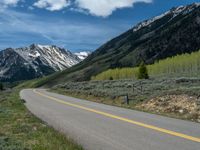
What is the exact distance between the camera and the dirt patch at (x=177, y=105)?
1966 cm

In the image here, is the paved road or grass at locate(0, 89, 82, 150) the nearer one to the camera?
grass at locate(0, 89, 82, 150)

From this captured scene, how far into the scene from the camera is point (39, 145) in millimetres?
9922

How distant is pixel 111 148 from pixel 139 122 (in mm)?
5551

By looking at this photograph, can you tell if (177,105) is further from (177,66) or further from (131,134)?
(177,66)

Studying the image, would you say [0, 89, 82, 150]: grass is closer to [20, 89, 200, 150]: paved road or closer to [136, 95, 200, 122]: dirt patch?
[20, 89, 200, 150]: paved road

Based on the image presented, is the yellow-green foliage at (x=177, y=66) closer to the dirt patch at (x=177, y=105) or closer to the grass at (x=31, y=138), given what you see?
the dirt patch at (x=177, y=105)

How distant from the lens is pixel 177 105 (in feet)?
72.7

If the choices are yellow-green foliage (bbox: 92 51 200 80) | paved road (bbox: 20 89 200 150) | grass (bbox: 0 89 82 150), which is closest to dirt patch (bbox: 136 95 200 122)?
paved road (bbox: 20 89 200 150)

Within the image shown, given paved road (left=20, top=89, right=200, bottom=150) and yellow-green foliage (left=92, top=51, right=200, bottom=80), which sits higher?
yellow-green foliage (left=92, top=51, right=200, bottom=80)

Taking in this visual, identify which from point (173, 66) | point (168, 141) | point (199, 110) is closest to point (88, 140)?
point (168, 141)

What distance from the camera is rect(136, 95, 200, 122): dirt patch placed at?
1966 cm

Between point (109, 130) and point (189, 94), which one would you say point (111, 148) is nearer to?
point (109, 130)

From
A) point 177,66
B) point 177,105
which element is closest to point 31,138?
point 177,105

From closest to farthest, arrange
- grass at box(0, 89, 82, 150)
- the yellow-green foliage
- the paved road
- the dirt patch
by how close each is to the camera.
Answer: grass at box(0, 89, 82, 150) < the paved road < the dirt patch < the yellow-green foliage
